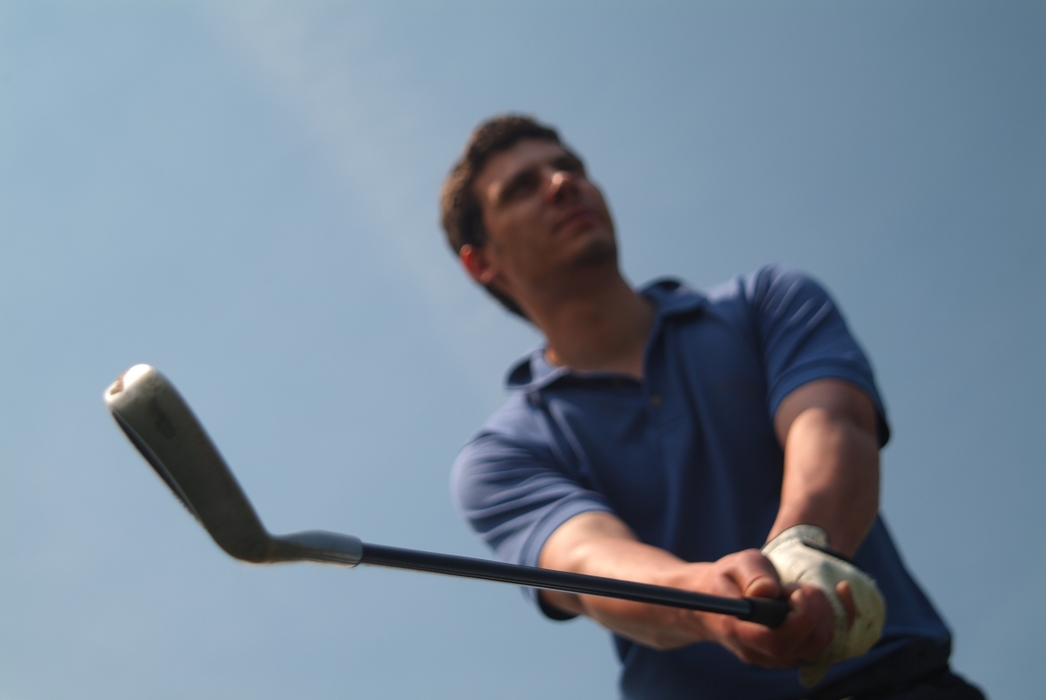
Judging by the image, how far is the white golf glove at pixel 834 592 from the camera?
1.72 metres

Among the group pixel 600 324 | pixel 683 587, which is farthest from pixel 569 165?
pixel 683 587

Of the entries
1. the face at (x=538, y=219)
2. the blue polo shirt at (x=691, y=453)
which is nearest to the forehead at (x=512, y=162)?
the face at (x=538, y=219)

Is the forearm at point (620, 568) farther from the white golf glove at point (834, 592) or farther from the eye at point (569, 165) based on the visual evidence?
the eye at point (569, 165)

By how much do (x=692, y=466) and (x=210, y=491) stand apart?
139 cm

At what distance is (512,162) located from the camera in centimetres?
321

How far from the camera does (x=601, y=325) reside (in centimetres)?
284

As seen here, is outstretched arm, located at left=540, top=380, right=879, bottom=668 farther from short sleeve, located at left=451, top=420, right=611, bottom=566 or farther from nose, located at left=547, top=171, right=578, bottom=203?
nose, located at left=547, top=171, right=578, bottom=203

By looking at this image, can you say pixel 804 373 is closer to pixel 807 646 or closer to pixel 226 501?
pixel 807 646

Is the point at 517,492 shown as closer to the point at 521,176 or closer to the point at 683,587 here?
the point at 683,587

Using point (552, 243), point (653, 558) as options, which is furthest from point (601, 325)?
point (653, 558)

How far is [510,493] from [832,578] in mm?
934

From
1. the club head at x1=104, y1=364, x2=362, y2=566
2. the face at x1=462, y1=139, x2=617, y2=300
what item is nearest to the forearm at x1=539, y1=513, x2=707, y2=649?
the club head at x1=104, y1=364, x2=362, y2=566

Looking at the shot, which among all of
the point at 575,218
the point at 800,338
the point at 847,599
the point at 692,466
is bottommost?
the point at 847,599

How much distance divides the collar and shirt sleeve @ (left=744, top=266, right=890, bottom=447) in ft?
0.54
